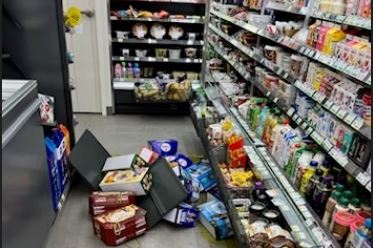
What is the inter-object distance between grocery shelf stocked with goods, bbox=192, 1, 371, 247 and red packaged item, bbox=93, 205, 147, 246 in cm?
62

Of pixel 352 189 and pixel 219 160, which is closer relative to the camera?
pixel 352 189

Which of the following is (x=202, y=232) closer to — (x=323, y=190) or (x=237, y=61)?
(x=323, y=190)

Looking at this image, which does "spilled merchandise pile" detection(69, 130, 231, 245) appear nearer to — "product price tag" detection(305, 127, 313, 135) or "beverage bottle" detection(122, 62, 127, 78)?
"product price tag" detection(305, 127, 313, 135)

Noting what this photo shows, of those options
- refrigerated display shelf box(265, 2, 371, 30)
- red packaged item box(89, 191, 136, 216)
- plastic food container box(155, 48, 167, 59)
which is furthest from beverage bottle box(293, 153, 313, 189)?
plastic food container box(155, 48, 167, 59)

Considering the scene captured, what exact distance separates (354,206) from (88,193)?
2.03 meters

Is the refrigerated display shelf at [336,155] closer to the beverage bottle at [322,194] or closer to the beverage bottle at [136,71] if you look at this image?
the beverage bottle at [322,194]

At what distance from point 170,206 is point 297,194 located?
91 cm

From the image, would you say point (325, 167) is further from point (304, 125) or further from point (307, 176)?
point (304, 125)

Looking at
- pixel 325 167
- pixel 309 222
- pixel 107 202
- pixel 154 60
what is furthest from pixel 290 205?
pixel 154 60

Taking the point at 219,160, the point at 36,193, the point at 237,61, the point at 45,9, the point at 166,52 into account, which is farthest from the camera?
the point at 166,52

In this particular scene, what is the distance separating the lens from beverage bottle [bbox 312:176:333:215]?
171cm

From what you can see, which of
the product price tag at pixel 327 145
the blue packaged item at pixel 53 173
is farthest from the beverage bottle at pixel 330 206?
the blue packaged item at pixel 53 173

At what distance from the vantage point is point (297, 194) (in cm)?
190

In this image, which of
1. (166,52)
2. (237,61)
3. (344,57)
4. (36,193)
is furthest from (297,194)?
(166,52)
